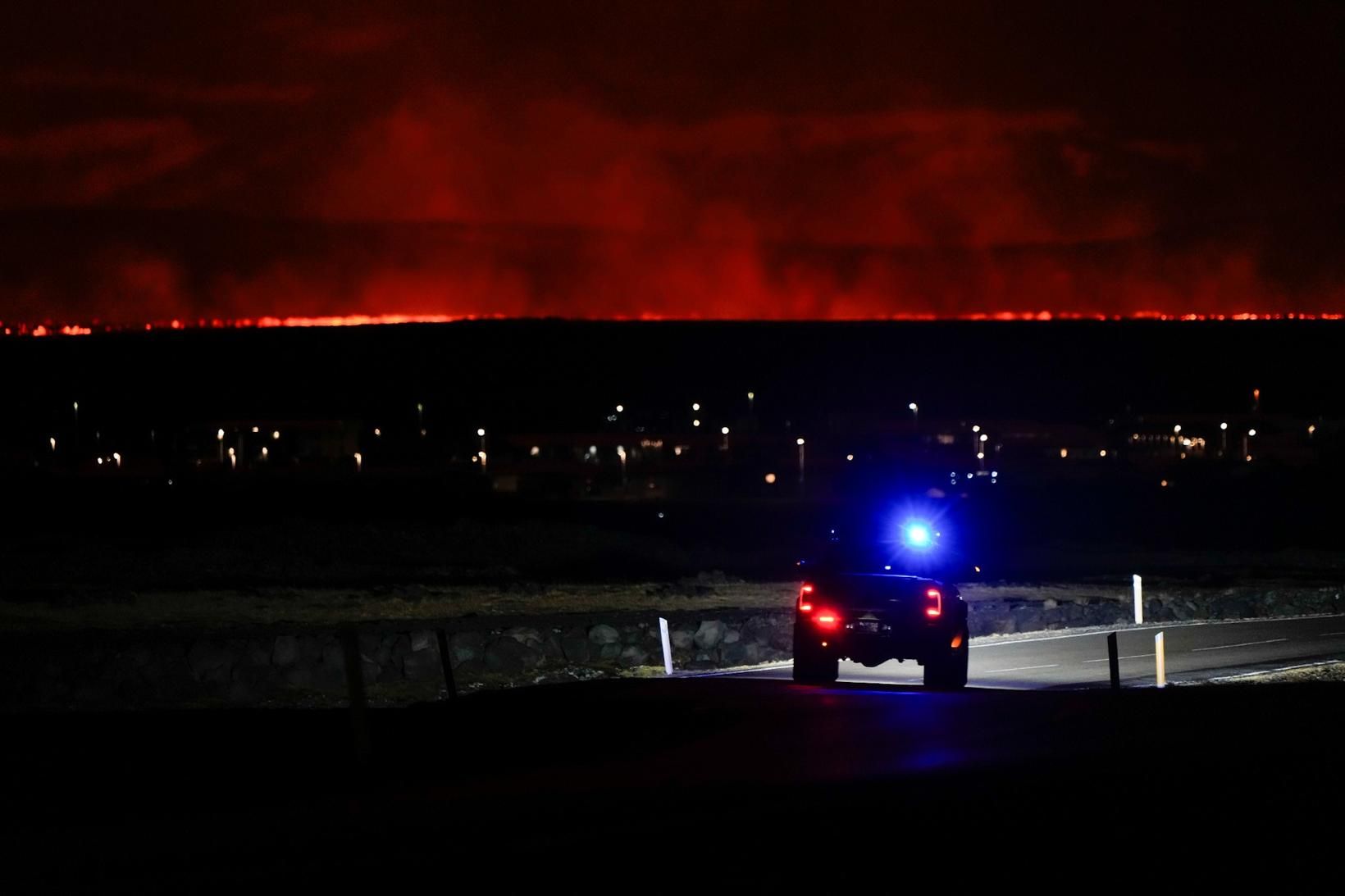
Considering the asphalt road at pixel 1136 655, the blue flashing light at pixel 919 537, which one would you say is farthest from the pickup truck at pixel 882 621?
the asphalt road at pixel 1136 655

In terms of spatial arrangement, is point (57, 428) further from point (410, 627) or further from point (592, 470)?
point (410, 627)

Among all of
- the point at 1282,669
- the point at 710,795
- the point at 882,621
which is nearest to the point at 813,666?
the point at 882,621

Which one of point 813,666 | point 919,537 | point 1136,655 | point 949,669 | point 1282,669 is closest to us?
point 949,669

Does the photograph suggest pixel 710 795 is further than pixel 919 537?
No

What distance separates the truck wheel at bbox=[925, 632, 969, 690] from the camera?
21266 mm

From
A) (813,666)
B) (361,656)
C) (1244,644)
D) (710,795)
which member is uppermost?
(710,795)

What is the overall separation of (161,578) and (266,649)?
20.8 metres

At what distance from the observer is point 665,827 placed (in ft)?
37.1

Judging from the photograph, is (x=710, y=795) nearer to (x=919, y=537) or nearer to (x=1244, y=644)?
(x=919, y=537)

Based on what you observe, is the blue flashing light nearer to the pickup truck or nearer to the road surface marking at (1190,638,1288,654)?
the pickup truck

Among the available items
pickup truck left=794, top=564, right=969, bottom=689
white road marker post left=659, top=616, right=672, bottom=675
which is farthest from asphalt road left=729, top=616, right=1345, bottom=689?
pickup truck left=794, top=564, right=969, bottom=689

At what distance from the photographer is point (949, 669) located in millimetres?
21375

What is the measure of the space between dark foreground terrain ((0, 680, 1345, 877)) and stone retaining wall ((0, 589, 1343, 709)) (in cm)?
626

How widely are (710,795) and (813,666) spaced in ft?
30.7
